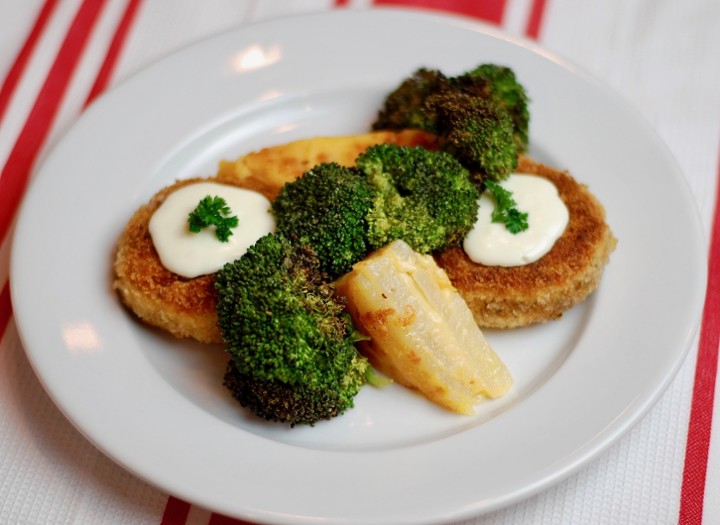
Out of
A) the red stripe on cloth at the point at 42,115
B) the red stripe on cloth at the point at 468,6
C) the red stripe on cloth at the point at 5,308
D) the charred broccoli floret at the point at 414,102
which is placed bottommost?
the red stripe on cloth at the point at 5,308

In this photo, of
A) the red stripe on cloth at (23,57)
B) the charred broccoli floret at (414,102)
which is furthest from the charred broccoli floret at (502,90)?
the red stripe on cloth at (23,57)

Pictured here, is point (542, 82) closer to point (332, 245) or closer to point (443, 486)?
point (332, 245)

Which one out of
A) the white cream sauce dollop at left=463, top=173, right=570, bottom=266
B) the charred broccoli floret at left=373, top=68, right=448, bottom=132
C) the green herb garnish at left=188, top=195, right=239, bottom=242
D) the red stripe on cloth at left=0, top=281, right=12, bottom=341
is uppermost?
the charred broccoli floret at left=373, top=68, right=448, bottom=132

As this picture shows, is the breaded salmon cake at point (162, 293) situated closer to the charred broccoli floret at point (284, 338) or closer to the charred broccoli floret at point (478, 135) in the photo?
the charred broccoli floret at point (284, 338)

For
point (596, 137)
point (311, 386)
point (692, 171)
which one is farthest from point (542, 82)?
point (311, 386)

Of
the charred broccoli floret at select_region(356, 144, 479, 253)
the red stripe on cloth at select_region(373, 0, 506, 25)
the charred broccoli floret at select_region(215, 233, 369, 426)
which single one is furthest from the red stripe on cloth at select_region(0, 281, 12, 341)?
the red stripe on cloth at select_region(373, 0, 506, 25)

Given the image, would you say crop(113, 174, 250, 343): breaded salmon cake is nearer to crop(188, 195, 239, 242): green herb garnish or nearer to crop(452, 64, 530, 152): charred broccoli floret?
crop(188, 195, 239, 242): green herb garnish

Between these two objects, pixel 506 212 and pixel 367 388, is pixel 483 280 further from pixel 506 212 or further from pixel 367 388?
pixel 367 388
